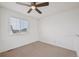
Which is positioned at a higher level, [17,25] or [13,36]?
[17,25]

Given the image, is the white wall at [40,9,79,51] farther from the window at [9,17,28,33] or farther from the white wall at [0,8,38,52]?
the window at [9,17,28,33]

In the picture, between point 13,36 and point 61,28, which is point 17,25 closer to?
point 13,36

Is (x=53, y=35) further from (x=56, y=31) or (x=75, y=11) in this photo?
(x=75, y=11)

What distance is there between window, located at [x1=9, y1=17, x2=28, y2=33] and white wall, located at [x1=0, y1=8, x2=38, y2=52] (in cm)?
7

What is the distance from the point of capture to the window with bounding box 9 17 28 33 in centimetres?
132

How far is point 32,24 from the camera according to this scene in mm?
1538

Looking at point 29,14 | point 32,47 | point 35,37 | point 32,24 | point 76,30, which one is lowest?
point 32,47

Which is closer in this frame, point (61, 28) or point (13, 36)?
point (13, 36)

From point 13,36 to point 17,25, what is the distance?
0.22m

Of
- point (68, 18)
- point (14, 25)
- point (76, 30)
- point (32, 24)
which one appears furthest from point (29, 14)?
point (76, 30)

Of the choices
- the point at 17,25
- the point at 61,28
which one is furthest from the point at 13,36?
the point at 61,28

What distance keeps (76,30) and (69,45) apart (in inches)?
12.2

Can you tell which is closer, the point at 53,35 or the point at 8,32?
the point at 8,32

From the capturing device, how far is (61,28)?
1543 mm
